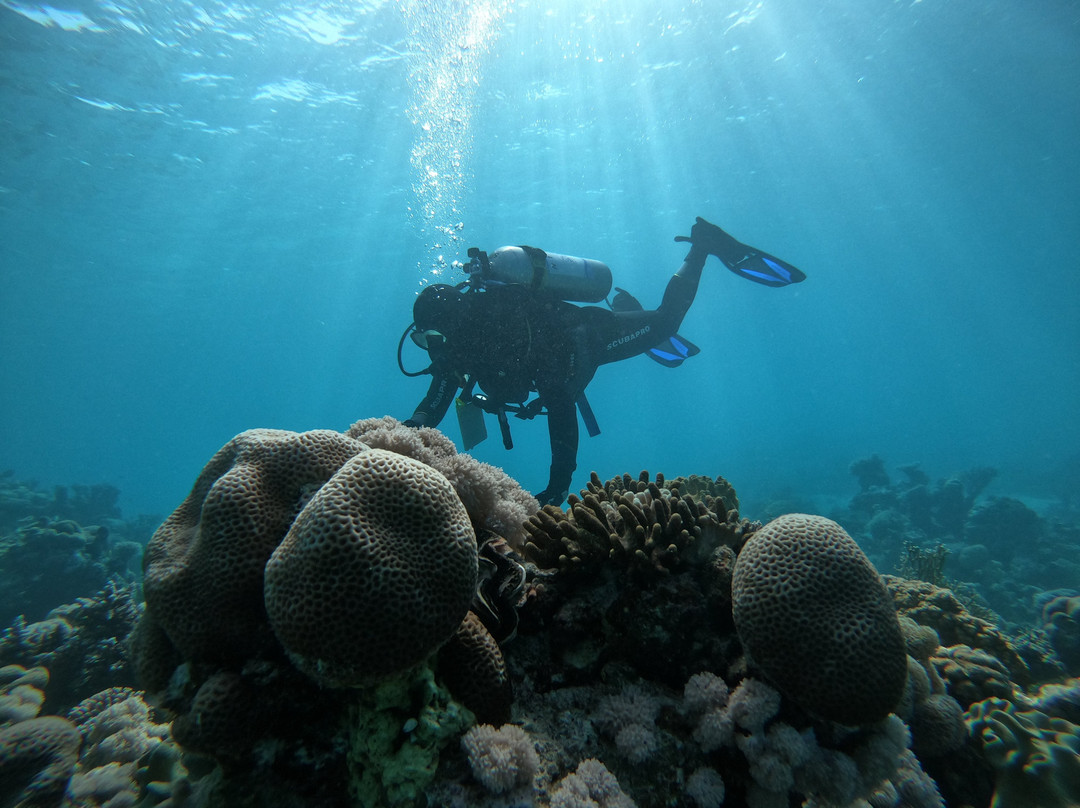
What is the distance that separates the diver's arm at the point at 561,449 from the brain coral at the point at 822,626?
4373 mm

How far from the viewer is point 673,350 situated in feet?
38.0

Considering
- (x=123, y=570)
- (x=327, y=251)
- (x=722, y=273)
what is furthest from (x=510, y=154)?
(x=722, y=273)

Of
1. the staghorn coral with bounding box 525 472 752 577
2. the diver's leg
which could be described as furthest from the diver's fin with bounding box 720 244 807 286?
the staghorn coral with bounding box 525 472 752 577

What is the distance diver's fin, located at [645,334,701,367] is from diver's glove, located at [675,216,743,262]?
88.4 inches

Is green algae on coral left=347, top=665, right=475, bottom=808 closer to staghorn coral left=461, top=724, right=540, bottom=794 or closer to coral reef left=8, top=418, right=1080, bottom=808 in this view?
coral reef left=8, top=418, right=1080, bottom=808

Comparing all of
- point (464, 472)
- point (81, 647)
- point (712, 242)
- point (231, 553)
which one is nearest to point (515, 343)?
point (464, 472)

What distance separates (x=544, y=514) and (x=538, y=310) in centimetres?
601

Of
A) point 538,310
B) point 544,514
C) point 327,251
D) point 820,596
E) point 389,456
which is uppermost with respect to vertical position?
point 327,251

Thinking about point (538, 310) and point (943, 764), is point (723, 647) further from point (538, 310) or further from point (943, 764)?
point (538, 310)

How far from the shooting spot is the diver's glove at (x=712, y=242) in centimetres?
1152

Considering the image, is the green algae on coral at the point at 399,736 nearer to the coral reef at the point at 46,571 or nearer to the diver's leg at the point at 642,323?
the diver's leg at the point at 642,323

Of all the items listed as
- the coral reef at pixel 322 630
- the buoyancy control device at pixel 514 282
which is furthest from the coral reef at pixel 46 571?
the coral reef at pixel 322 630

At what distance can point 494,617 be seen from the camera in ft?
8.75

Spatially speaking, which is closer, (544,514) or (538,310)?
(544,514)
